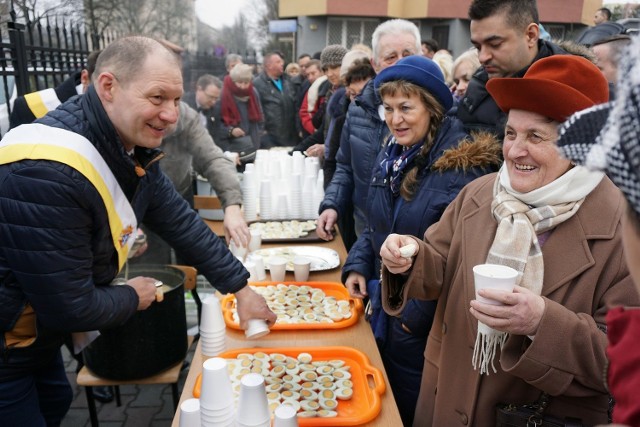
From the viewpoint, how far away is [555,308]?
1270mm

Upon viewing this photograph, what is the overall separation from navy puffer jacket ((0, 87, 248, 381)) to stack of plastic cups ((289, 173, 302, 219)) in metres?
1.77

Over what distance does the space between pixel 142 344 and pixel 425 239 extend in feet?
5.05

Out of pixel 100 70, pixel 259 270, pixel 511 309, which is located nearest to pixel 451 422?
pixel 511 309

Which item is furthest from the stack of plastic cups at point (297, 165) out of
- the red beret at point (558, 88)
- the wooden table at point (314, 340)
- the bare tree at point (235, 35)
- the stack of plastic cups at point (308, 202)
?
the bare tree at point (235, 35)

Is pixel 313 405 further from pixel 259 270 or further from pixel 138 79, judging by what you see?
pixel 138 79

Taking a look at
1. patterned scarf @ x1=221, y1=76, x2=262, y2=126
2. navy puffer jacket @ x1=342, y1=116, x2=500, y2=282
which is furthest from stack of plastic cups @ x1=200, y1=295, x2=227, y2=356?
patterned scarf @ x1=221, y1=76, x2=262, y2=126

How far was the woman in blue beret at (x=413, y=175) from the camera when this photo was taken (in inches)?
76.2

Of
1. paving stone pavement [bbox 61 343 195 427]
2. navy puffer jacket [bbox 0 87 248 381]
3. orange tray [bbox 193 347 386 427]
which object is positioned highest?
navy puffer jacket [bbox 0 87 248 381]

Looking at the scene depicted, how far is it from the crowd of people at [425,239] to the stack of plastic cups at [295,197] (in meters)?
1.33

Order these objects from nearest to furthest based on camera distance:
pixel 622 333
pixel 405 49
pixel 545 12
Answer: pixel 622 333
pixel 405 49
pixel 545 12

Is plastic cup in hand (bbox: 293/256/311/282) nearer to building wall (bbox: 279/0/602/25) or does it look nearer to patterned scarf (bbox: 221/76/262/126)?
patterned scarf (bbox: 221/76/262/126)

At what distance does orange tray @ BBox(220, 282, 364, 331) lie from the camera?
2.04 m

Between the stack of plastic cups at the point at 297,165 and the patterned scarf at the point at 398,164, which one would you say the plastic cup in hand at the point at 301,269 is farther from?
the stack of plastic cups at the point at 297,165

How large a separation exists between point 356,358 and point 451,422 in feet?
1.34
